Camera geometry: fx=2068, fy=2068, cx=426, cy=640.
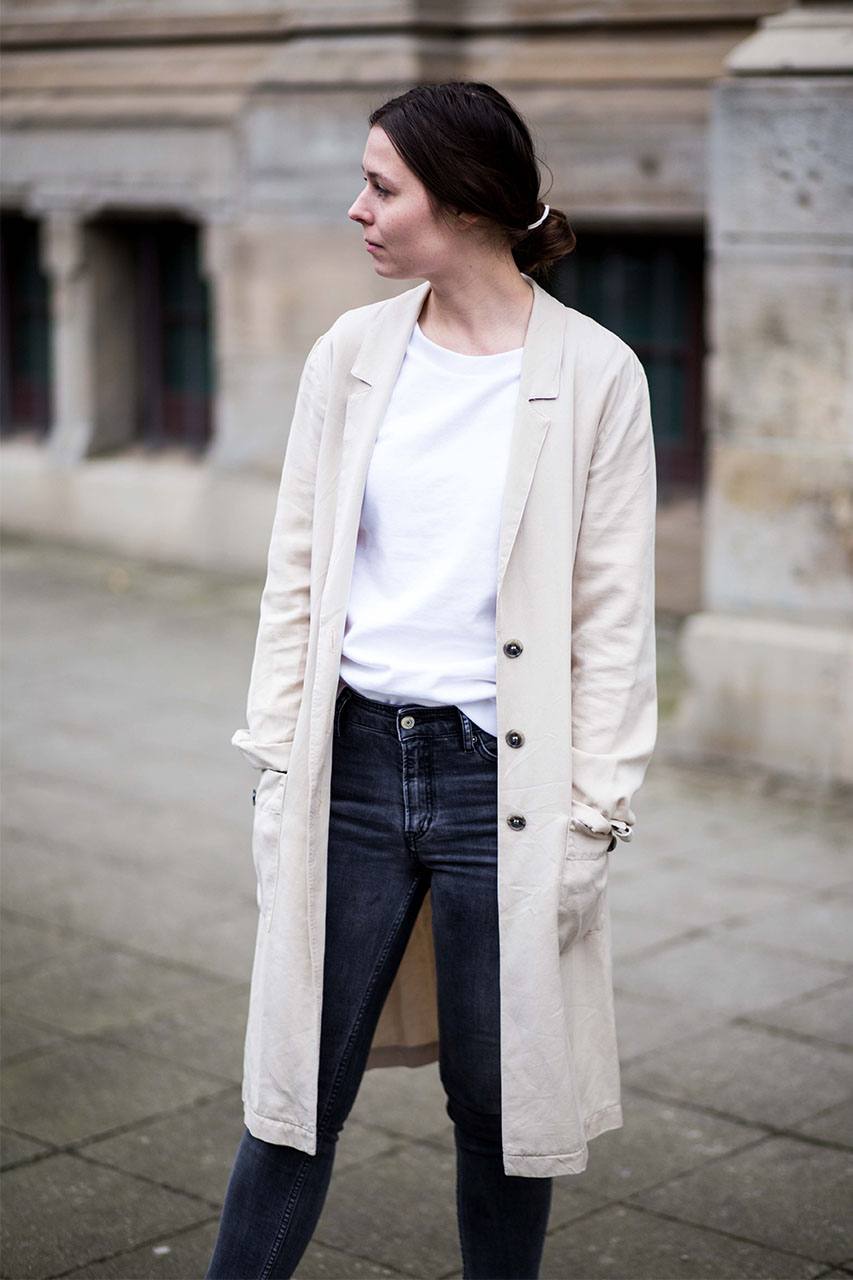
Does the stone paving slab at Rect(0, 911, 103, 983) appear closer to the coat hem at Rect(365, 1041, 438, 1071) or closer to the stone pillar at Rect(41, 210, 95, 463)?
the coat hem at Rect(365, 1041, 438, 1071)

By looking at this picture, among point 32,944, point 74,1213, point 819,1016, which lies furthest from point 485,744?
point 32,944

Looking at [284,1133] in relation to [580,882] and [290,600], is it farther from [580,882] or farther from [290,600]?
[290,600]

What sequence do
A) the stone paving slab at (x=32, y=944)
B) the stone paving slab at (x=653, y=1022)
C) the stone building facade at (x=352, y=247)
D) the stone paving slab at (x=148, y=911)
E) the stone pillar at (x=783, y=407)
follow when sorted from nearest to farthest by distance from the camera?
the stone paving slab at (x=653, y=1022), the stone paving slab at (x=32, y=944), the stone paving slab at (x=148, y=911), the stone pillar at (x=783, y=407), the stone building facade at (x=352, y=247)

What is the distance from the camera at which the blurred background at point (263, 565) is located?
4254 mm

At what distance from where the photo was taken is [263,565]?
10.9 meters

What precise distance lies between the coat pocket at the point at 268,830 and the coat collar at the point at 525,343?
2.02ft

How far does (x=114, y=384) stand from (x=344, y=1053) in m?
9.27

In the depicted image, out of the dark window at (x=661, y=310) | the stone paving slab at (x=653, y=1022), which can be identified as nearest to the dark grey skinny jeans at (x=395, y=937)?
the stone paving slab at (x=653, y=1022)

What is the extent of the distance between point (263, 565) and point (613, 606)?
7922 mm

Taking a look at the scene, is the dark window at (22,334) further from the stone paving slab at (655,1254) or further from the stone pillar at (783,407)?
the stone paving slab at (655,1254)

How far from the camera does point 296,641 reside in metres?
3.14

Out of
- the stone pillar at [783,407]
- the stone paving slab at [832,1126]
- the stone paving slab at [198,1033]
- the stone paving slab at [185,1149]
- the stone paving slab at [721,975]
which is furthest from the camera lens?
the stone pillar at [783,407]

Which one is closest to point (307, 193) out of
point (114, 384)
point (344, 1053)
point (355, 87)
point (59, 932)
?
point (355, 87)

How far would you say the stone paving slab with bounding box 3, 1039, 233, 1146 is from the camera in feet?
14.5
